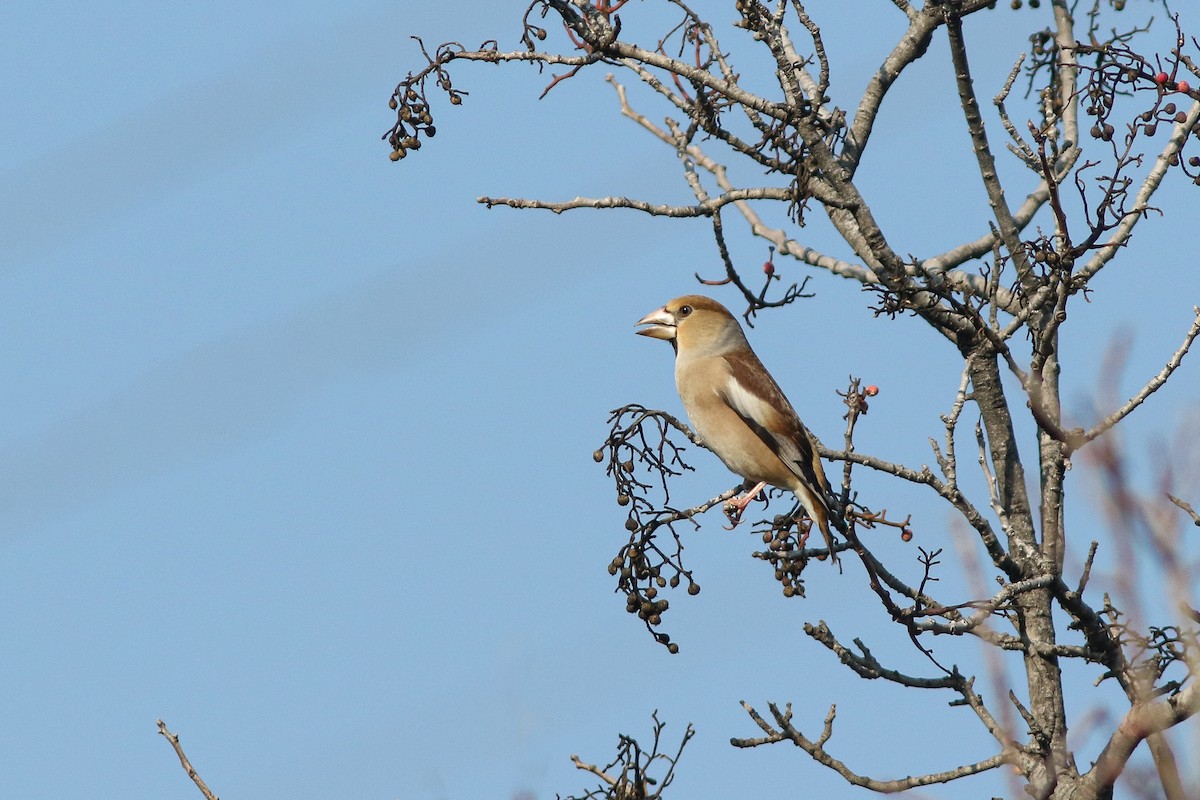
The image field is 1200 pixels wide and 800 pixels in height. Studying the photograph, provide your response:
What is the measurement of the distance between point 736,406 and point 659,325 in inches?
44.5

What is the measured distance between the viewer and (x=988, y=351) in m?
5.63

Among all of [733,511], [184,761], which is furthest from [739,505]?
[184,761]

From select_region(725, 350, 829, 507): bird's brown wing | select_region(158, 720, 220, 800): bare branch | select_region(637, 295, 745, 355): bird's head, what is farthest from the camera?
select_region(637, 295, 745, 355): bird's head

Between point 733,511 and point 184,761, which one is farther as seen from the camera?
point 733,511

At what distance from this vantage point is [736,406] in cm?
751

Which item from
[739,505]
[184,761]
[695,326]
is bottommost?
[184,761]

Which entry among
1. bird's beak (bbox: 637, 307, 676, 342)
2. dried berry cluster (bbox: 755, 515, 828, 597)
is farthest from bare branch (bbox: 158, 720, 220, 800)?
bird's beak (bbox: 637, 307, 676, 342)

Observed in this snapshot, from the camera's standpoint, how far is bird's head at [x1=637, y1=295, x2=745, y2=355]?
818 cm

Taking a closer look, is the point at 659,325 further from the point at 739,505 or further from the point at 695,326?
the point at 739,505

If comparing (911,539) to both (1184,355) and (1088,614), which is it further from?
(1184,355)

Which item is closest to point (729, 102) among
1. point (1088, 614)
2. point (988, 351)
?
point (988, 351)

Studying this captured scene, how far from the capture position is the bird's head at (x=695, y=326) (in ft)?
26.8

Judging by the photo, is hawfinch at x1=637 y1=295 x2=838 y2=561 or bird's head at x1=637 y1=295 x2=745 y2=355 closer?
hawfinch at x1=637 y1=295 x2=838 y2=561

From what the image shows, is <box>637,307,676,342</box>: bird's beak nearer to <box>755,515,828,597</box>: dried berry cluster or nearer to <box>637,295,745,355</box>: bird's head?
<box>637,295,745,355</box>: bird's head
